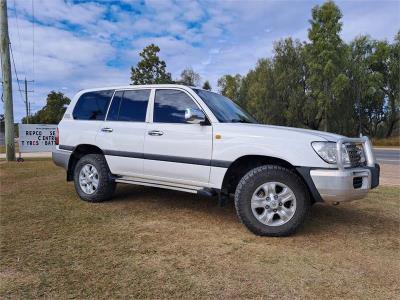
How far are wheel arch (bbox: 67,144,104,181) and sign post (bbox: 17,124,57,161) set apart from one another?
7343 mm

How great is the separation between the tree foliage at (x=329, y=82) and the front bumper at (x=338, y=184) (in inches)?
1192

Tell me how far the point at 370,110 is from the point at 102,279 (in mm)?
40287

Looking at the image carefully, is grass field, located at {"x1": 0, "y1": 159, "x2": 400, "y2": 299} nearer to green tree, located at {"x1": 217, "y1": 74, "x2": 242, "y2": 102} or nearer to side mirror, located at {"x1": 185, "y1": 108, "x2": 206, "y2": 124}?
side mirror, located at {"x1": 185, "y1": 108, "x2": 206, "y2": 124}

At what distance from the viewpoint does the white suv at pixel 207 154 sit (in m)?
3.95

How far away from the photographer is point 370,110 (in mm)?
37969

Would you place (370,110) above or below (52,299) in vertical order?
above

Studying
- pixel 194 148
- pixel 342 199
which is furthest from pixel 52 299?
pixel 342 199

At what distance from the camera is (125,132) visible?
5.32 meters

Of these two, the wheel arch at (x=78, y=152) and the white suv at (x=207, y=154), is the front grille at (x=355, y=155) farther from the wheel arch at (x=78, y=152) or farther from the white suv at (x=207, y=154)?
the wheel arch at (x=78, y=152)

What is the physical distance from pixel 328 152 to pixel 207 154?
1467 millimetres

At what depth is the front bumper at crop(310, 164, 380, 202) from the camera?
150 inches

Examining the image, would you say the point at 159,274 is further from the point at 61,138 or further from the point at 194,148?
the point at 61,138

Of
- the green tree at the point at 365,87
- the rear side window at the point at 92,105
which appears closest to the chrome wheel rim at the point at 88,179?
the rear side window at the point at 92,105

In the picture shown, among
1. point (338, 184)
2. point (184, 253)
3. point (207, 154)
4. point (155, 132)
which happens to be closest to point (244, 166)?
point (207, 154)
